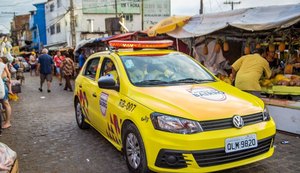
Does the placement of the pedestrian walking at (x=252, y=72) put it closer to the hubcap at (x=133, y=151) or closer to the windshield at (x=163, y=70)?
the windshield at (x=163, y=70)

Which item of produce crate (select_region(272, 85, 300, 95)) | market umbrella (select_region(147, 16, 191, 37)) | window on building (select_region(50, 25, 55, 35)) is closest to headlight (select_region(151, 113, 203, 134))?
produce crate (select_region(272, 85, 300, 95))

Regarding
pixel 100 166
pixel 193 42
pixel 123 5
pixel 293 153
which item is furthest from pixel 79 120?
pixel 123 5

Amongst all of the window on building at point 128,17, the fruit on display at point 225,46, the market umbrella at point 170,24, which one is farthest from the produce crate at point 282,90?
the window on building at point 128,17

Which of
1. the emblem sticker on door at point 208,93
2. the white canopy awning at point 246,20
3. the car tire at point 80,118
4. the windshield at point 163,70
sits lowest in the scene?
the car tire at point 80,118

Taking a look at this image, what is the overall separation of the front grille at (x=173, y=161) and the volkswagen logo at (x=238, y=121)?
2.38 ft

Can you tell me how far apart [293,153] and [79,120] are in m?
4.32

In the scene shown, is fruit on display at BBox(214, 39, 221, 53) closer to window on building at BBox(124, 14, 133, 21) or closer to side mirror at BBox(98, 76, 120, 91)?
side mirror at BBox(98, 76, 120, 91)

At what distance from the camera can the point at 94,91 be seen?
18.6 feet

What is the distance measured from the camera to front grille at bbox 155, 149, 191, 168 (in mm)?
3635

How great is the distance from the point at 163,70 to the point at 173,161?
5.69 feet

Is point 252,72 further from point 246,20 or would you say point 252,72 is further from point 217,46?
point 217,46

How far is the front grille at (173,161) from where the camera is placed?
3.63 meters

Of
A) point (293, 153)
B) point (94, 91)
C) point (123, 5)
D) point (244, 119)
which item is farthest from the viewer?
point (123, 5)

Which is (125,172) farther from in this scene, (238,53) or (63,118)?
(238,53)
